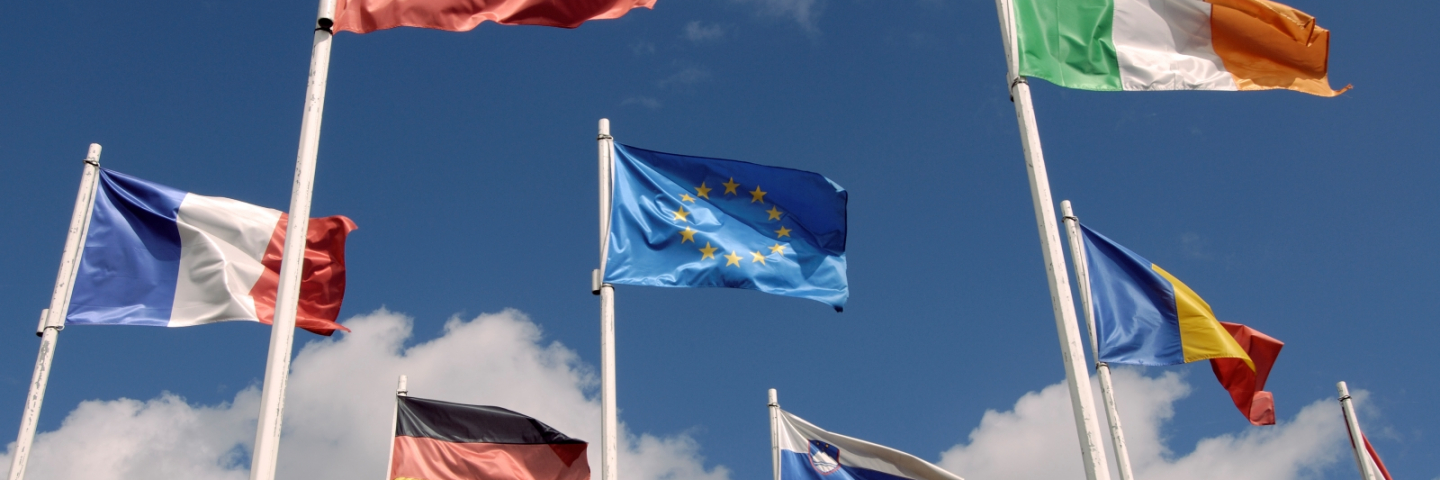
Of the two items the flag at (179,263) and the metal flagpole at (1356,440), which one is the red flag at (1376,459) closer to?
the metal flagpole at (1356,440)

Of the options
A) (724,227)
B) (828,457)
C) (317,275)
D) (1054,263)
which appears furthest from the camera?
(828,457)

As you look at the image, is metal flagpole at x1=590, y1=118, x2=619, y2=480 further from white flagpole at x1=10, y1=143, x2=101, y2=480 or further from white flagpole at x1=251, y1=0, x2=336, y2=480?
white flagpole at x1=10, y1=143, x2=101, y2=480

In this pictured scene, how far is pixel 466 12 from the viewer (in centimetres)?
1289

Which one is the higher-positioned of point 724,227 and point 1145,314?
point 724,227

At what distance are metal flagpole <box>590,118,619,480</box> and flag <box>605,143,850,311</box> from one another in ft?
0.55

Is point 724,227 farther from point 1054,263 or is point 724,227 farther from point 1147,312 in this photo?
point 1147,312

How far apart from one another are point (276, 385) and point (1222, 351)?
43.0 ft

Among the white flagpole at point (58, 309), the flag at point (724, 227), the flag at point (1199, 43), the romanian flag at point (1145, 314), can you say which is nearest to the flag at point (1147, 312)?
the romanian flag at point (1145, 314)

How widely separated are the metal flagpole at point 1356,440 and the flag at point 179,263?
734 inches

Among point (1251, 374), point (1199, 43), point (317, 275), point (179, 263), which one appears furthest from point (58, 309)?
point (1251, 374)

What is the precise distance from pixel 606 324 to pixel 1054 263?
4.77 meters

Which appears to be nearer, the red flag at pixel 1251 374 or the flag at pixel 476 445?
the flag at pixel 476 445

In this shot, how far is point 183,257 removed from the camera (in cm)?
1519

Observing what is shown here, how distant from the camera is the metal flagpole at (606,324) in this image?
477 inches
